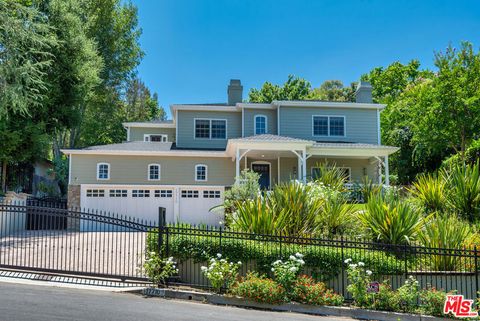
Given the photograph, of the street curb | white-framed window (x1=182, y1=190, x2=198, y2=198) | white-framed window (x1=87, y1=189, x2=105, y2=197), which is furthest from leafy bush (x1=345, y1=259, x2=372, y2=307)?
white-framed window (x1=87, y1=189, x2=105, y2=197)

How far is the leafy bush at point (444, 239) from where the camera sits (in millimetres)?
9922

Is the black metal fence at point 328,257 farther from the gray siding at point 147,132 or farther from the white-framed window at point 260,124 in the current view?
the gray siding at point 147,132

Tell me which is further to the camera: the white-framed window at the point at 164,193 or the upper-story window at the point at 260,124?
the upper-story window at the point at 260,124

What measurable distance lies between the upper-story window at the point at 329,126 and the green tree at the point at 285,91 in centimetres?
1752

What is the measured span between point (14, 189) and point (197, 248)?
16.6 meters

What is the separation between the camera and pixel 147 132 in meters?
29.8

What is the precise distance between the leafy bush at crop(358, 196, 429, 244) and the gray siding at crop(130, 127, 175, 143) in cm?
2084

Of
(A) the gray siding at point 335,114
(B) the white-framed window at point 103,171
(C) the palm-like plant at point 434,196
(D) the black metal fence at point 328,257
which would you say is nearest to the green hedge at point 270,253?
(D) the black metal fence at point 328,257

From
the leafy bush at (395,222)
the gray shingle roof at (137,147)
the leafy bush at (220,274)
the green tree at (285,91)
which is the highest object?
the green tree at (285,91)

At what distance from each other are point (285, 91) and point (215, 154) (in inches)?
913

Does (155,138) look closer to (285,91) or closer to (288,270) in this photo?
(285,91)

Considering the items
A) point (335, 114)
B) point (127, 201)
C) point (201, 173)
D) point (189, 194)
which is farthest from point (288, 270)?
point (335, 114)

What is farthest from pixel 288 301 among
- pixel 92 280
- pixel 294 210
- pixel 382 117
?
pixel 382 117

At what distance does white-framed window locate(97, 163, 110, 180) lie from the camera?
73.9ft
